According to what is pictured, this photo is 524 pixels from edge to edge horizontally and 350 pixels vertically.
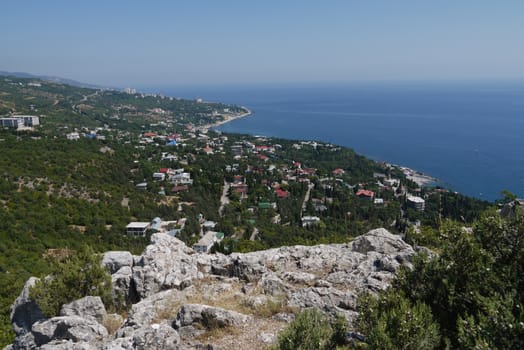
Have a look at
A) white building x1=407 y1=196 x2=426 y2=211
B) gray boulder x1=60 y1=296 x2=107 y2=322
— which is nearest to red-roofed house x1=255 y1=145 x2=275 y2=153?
white building x1=407 y1=196 x2=426 y2=211

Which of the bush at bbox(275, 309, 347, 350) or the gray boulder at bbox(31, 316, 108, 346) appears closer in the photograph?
the bush at bbox(275, 309, 347, 350)

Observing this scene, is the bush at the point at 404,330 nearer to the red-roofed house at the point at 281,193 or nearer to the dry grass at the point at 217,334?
the dry grass at the point at 217,334

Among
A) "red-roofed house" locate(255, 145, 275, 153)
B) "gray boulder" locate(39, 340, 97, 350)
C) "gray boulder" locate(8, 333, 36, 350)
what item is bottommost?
"red-roofed house" locate(255, 145, 275, 153)

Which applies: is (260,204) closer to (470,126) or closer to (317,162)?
(317,162)

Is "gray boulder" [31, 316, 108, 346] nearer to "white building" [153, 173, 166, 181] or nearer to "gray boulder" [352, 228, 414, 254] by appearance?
"gray boulder" [352, 228, 414, 254]

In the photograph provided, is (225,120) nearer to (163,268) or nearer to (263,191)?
(263,191)

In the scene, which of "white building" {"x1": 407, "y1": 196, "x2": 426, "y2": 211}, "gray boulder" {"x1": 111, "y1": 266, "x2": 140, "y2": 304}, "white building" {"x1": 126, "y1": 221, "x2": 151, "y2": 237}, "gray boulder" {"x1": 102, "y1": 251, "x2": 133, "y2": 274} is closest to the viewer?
"gray boulder" {"x1": 111, "y1": 266, "x2": 140, "y2": 304}
